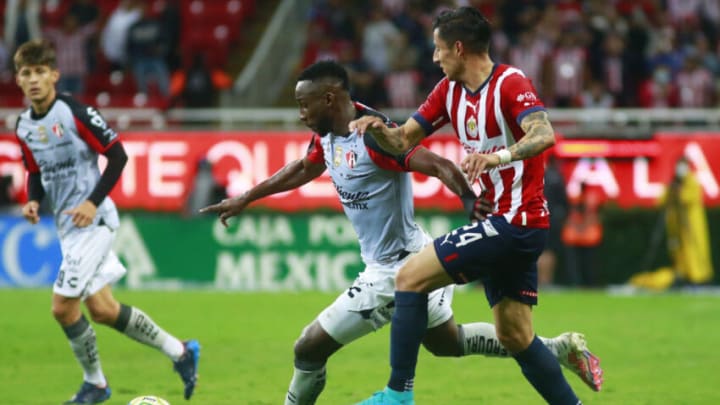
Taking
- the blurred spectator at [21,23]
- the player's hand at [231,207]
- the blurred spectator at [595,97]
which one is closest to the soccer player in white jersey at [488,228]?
the player's hand at [231,207]

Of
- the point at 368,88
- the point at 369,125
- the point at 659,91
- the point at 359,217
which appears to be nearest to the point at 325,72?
the point at 369,125

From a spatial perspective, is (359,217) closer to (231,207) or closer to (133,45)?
(231,207)

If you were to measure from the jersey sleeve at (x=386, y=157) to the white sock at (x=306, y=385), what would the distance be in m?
1.23

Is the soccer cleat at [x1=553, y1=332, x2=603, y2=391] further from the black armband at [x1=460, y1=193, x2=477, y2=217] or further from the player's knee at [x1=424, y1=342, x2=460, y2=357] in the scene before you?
the black armband at [x1=460, y1=193, x2=477, y2=217]

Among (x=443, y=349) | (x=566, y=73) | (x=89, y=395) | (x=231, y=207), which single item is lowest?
(x=89, y=395)

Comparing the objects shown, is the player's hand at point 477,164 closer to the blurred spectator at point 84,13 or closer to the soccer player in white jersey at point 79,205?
the soccer player in white jersey at point 79,205

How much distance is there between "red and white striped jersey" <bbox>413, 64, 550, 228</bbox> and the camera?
720 centimetres

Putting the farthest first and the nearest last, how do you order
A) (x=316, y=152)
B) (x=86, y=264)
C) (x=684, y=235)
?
(x=684, y=235)
(x=86, y=264)
(x=316, y=152)

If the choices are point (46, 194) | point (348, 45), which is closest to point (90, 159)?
point (46, 194)

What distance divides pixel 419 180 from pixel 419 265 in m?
13.5

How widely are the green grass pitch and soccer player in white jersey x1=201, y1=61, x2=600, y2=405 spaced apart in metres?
1.83

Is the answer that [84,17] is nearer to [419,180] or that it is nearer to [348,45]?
[348,45]

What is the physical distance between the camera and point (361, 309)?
302 inches

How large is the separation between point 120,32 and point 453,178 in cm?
1728
